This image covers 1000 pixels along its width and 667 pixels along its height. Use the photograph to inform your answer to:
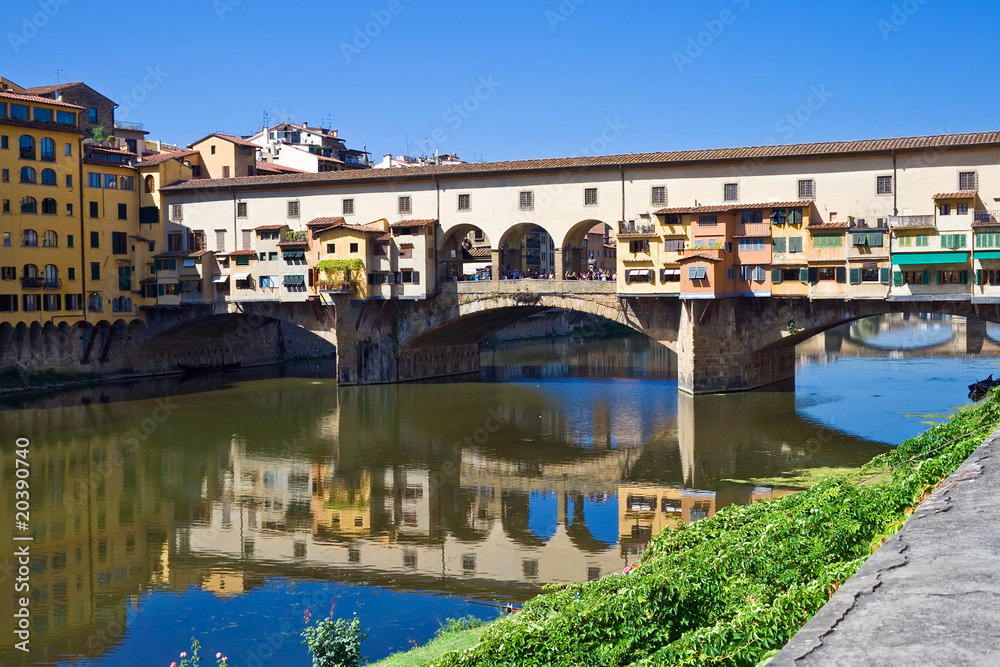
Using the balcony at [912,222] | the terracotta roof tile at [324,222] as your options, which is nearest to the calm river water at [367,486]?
the balcony at [912,222]

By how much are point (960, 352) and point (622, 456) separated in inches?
1444

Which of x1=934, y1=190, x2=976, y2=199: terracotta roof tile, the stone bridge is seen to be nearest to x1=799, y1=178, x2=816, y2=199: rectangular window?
the stone bridge

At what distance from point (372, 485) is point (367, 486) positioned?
169 millimetres

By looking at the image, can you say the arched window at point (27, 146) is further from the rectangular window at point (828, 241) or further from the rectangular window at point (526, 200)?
the rectangular window at point (828, 241)

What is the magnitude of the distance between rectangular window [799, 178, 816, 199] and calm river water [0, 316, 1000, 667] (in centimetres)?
768

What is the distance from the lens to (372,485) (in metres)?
26.5

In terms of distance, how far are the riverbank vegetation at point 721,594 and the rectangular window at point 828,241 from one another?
24.8 meters

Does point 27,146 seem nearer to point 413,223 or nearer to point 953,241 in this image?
point 413,223

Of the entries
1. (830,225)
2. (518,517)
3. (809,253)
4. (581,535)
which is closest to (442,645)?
(581,535)

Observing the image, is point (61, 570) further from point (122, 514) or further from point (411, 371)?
point (411, 371)

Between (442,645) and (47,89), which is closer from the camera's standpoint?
(442,645)

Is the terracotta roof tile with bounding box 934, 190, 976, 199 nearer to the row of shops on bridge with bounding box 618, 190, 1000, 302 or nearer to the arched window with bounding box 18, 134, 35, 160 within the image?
the row of shops on bridge with bounding box 618, 190, 1000, 302

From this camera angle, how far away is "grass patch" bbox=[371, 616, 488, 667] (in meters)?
12.9

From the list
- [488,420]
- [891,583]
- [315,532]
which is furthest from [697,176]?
[891,583]
